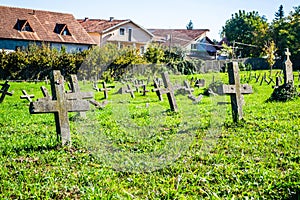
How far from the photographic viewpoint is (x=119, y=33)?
173 feet

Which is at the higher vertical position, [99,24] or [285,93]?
[99,24]

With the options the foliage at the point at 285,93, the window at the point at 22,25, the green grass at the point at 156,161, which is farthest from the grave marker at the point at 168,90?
the window at the point at 22,25

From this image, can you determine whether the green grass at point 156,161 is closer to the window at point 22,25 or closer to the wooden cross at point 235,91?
the wooden cross at point 235,91

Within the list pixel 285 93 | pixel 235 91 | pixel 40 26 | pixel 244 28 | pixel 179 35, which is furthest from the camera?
pixel 244 28

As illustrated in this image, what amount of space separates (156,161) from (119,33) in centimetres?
4733

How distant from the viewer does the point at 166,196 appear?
4945 millimetres

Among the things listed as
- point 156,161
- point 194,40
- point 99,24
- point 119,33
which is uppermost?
point 99,24

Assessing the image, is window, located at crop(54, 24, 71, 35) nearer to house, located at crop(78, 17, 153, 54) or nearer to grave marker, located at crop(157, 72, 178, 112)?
house, located at crop(78, 17, 153, 54)

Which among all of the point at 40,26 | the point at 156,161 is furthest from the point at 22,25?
the point at 156,161

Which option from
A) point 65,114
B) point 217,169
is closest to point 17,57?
point 65,114

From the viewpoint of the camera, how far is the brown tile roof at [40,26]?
46531 mm

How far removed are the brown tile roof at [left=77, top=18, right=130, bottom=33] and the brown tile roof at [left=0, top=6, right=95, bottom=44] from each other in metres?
2.64

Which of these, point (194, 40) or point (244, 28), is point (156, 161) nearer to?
point (194, 40)

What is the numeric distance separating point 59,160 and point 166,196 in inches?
91.1
